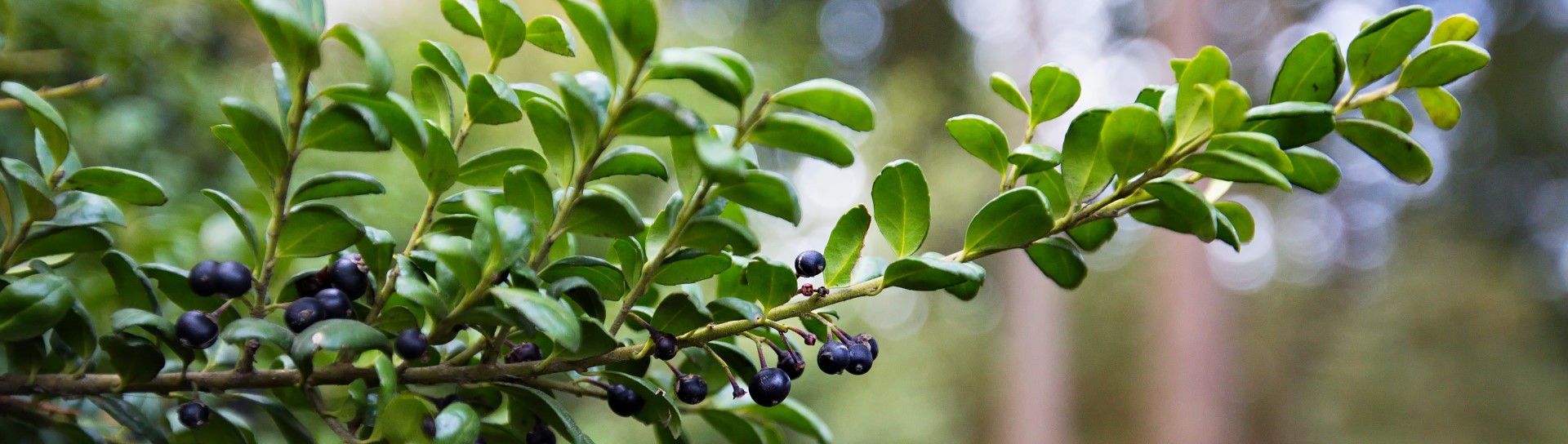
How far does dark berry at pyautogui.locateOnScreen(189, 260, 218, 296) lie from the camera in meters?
0.39

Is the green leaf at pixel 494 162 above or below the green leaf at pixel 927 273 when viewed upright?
below

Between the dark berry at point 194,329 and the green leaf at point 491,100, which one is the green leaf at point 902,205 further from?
the dark berry at point 194,329

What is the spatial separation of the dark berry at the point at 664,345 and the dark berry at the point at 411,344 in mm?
95

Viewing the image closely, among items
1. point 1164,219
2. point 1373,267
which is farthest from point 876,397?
point 1164,219

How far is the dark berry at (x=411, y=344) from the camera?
0.36 m

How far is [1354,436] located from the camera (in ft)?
11.2

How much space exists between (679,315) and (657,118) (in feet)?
0.36

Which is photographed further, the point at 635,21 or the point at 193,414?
the point at 193,414

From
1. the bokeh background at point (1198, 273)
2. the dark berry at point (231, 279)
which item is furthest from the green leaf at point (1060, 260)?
the bokeh background at point (1198, 273)

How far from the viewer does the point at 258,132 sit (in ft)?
1.10

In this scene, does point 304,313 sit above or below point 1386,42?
below

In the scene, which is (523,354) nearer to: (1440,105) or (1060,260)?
(1060,260)

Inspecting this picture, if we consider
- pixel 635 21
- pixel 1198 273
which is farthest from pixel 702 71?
pixel 1198 273

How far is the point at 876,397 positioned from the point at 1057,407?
34.0 inches
